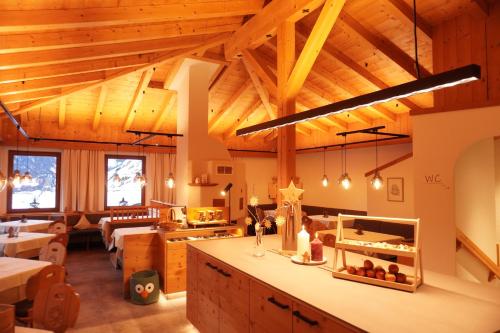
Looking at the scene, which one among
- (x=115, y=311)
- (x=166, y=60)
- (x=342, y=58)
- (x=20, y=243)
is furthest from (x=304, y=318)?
(x=342, y=58)

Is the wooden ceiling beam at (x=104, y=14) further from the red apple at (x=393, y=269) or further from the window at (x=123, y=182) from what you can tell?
the window at (x=123, y=182)

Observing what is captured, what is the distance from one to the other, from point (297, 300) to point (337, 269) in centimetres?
59

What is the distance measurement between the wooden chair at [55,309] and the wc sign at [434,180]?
13.8ft

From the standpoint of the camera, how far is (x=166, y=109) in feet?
30.4

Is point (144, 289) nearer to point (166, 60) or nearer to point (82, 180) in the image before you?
point (166, 60)

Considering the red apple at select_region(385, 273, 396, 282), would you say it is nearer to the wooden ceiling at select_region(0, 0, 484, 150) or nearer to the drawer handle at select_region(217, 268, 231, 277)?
the drawer handle at select_region(217, 268, 231, 277)

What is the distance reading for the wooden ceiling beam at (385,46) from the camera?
5219mm

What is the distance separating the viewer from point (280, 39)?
4.36 m

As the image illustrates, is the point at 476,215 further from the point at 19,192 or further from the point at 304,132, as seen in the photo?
the point at 19,192

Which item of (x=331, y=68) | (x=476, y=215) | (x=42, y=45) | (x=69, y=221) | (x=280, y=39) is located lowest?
(x=69, y=221)

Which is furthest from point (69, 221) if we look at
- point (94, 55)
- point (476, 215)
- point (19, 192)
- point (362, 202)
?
point (476, 215)

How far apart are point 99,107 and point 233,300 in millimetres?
7303

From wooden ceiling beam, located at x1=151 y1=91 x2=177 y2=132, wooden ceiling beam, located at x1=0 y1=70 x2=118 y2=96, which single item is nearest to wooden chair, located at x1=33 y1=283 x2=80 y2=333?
wooden ceiling beam, located at x1=0 y1=70 x2=118 y2=96

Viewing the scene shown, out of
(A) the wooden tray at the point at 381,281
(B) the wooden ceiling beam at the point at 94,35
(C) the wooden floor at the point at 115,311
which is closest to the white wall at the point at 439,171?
(A) the wooden tray at the point at 381,281
